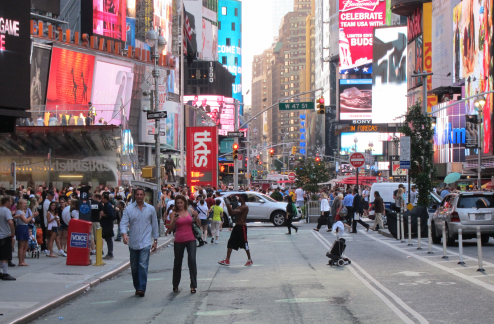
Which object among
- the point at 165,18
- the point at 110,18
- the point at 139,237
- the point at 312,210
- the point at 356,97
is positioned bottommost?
the point at 312,210

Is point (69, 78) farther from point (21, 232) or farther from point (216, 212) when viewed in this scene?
point (21, 232)

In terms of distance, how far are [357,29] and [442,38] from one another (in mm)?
47246

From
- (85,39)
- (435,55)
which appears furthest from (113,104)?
(435,55)

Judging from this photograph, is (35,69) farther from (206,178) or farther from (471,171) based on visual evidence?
(471,171)

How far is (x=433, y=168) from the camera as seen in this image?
83.9 ft

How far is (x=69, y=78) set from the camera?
201 ft

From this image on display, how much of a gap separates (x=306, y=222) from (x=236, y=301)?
26308mm

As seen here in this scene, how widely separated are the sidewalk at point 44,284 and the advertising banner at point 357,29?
11094 centimetres

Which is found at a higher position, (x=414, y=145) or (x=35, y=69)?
(x=35, y=69)

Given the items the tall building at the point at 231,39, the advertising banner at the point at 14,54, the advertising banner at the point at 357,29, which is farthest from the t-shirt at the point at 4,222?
the tall building at the point at 231,39

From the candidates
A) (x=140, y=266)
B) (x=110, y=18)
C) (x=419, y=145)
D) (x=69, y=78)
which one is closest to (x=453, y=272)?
(x=140, y=266)

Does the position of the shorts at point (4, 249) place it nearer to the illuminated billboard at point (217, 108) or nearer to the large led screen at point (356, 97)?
the illuminated billboard at point (217, 108)

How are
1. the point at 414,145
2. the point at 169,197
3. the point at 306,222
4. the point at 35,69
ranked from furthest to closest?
the point at 35,69, the point at 306,222, the point at 169,197, the point at 414,145

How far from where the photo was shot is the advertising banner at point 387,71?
108m
